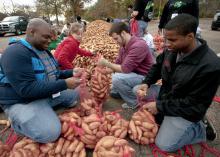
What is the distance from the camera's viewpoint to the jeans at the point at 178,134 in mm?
2424

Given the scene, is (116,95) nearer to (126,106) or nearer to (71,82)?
(126,106)

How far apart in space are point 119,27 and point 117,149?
1.78 meters

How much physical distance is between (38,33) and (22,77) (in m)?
0.50

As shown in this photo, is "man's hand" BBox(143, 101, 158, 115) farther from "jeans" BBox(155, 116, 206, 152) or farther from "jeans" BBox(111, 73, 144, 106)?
"jeans" BBox(111, 73, 144, 106)

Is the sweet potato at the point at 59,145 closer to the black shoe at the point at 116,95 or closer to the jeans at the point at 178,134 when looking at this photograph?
the jeans at the point at 178,134

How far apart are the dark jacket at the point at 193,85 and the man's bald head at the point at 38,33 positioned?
4.64ft

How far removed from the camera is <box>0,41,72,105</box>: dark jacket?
2.35 meters

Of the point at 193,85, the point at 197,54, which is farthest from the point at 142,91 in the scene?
the point at 197,54

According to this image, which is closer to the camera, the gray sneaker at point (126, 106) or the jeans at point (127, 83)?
the jeans at point (127, 83)

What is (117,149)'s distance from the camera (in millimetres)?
2127

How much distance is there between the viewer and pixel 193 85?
2229 millimetres

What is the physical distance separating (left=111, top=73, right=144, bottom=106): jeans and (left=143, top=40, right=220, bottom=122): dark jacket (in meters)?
0.96

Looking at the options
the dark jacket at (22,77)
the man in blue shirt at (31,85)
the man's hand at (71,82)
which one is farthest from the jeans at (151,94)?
the dark jacket at (22,77)

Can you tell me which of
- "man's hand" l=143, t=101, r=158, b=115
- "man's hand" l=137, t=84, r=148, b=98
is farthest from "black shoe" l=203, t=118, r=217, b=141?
"man's hand" l=137, t=84, r=148, b=98
